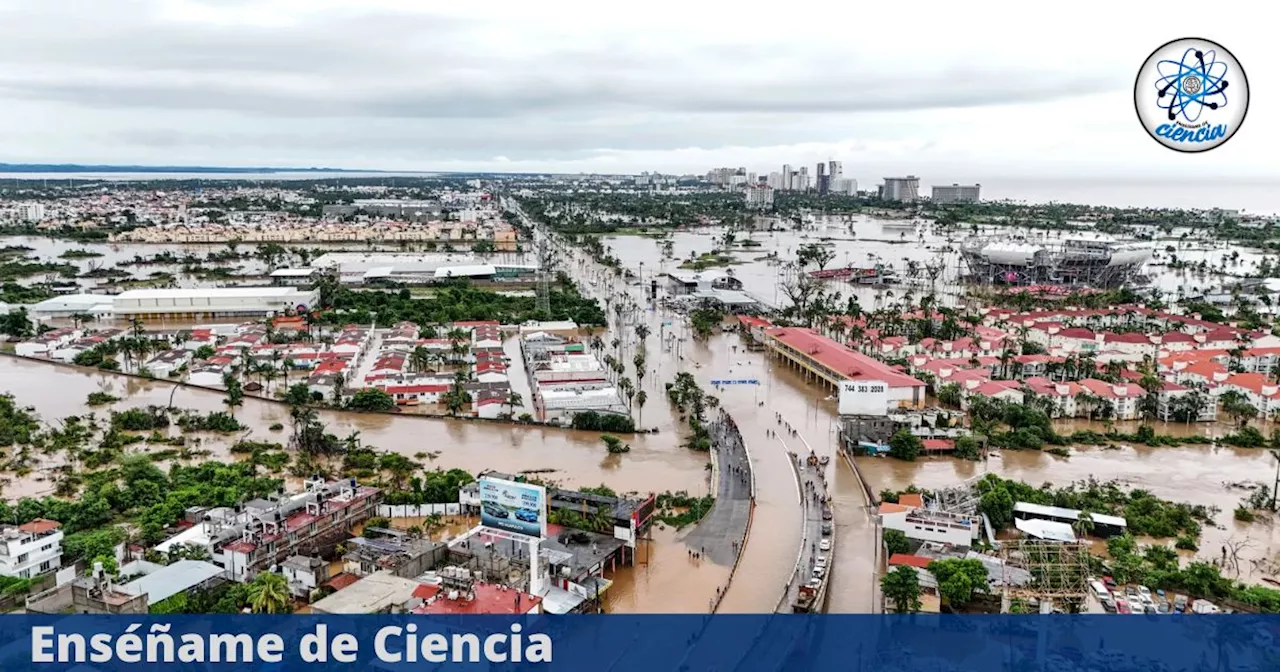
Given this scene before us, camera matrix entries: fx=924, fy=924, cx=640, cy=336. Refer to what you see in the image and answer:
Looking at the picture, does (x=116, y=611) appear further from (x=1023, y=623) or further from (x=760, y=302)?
(x=760, y=302)

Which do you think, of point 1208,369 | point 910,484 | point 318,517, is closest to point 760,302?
point 1208,369

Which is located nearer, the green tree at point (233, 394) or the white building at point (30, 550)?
the white building at point (30, 550)

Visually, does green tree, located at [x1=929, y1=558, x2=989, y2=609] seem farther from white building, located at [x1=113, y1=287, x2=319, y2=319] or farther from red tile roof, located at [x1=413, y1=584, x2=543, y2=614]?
white building, located at [x1=113, y1=287, x2=319, y2=319]

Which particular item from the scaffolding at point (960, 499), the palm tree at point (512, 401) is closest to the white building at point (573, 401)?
the palm tree at point (512, 401)

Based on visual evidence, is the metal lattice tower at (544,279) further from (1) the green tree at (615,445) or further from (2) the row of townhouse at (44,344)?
(2) the row of townhouse at (44,344)

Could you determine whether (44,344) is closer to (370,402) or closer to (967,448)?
(370,402)

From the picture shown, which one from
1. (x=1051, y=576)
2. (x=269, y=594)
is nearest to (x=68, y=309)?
(x=269, y=594)
